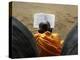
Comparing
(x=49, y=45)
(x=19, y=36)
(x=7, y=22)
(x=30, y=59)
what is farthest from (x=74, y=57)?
(x=7, y=22)

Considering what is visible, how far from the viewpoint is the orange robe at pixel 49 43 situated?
2179 mm

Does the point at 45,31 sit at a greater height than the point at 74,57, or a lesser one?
greater

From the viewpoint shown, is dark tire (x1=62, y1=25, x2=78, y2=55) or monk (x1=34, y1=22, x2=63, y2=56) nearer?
monk (x1=34, y1=22, x2=63, y2=56)

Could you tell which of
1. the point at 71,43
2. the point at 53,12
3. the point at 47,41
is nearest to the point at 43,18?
the point at 53,12

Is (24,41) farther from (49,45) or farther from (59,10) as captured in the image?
(59,10)

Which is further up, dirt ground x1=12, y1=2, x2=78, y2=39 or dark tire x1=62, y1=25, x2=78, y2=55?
dirt ground x1=12, y1=2, x2=78, y2=39

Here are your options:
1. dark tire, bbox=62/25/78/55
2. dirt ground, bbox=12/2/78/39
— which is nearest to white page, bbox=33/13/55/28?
dirt ground, bbox=12/2/78/39

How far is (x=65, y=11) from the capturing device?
7.59ft

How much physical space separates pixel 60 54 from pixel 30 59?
1.13 feet

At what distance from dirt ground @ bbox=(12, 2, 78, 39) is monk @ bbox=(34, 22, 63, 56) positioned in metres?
0.06

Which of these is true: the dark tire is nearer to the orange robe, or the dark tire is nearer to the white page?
the orange robe

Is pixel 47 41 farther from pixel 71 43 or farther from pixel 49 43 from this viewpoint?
pixel 71 43

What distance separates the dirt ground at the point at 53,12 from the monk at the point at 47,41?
62mm

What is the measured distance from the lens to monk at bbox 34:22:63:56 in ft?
7.16
